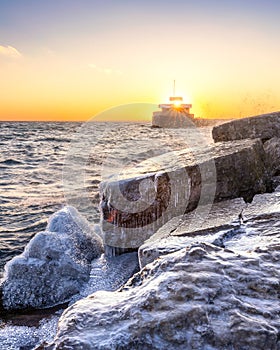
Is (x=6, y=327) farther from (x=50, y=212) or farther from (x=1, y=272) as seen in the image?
(x=50, y=212)

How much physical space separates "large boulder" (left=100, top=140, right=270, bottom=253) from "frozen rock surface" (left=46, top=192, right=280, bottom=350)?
2.16m

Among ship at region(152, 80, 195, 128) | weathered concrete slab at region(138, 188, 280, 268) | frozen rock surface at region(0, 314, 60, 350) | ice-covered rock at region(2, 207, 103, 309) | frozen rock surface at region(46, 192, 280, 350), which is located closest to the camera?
frozen rock surface at region(46, 192, 280, 350)

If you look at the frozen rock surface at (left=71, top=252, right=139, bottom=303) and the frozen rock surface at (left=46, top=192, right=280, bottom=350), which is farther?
the frozen rock surface at (left=71, top=252, right=139, bottom=303)

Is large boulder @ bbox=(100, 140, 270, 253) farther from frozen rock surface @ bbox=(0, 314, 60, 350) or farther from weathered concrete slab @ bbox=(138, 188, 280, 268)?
frozen rock surface @ bbox=(0, 314, 60, 350)

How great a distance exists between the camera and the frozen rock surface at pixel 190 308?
143 centimetres

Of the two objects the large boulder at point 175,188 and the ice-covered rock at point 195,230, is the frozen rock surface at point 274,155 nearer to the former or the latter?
the large boulder at point 175,188

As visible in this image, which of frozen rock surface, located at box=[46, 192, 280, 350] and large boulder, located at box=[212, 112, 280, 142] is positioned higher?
large boulder, located at box=[212, 112, 280, 142]

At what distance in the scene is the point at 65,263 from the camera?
178 inches

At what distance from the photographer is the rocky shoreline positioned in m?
1.48

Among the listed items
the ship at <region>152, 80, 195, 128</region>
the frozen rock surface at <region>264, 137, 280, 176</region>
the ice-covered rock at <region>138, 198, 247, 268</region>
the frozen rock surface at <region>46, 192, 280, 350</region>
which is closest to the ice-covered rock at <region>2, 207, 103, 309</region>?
the ice-covered rock at <region>138, 198, 247, 268</region>

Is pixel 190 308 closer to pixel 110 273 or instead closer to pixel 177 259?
pixel 177 259

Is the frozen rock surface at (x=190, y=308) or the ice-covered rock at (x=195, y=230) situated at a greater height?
the frozen rock surface at (x=190, y=308)

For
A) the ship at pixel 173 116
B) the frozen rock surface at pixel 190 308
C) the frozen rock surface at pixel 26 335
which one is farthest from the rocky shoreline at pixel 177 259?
the ship at pixel 173 116

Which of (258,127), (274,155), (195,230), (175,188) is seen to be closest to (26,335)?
(195,230)
